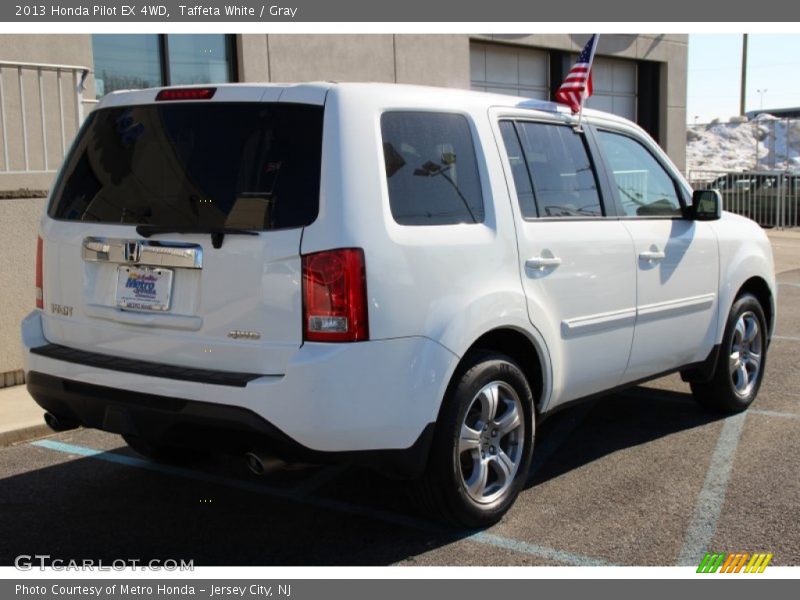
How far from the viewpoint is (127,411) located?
3891 millimetres

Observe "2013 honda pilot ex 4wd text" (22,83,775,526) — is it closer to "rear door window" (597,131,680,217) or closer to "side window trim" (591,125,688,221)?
"side window trim" (591,125,688,221)

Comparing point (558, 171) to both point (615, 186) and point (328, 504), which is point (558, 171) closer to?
point (615, 186)

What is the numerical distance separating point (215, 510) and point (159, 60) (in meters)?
7.02

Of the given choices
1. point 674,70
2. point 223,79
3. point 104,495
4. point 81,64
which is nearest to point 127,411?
point 104,495

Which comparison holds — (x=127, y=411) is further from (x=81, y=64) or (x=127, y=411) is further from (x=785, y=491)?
(x=81, y=64)

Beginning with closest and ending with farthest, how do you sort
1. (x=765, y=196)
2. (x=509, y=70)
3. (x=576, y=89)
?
1. (x=576, y=89)
2. (x=509, y=70)
3. (x=765, y=196)

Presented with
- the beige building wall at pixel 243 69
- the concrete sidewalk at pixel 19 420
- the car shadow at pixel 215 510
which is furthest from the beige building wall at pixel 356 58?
the car shadow at pixel 215 510

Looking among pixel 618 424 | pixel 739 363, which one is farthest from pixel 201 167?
pixel 739 363

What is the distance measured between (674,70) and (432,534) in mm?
16530

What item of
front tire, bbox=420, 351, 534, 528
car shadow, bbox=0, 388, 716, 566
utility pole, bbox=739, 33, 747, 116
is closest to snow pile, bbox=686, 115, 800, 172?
utility pole, bbox=739, 33, 747, 116

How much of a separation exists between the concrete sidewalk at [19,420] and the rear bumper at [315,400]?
7.18 feet

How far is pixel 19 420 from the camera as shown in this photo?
6137 mm

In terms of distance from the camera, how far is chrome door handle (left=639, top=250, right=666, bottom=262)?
5.19m

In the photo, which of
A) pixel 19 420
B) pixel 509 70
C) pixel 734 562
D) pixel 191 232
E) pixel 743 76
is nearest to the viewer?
pixel 191 232
